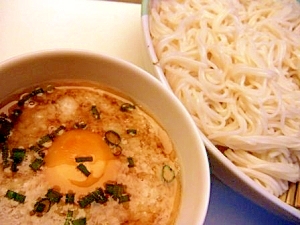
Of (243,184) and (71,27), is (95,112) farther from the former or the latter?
(71,27)

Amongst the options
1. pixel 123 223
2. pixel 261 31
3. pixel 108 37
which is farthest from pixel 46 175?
pixel 261 31

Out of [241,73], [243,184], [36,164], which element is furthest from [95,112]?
[241,73]

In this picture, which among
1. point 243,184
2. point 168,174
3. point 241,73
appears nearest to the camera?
point 168,174

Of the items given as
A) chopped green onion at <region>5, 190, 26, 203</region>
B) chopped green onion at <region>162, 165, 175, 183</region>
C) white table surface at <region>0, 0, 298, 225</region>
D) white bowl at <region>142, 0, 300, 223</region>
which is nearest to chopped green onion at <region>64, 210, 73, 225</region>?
chopped green onion at <region>5, 190, 26, 203</region>

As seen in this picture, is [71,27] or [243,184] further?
[71,27]

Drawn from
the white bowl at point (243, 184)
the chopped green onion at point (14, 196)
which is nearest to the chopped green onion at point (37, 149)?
the chopped green onion at point (14, 196)

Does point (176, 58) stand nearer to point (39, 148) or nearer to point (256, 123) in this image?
point (256, 123)

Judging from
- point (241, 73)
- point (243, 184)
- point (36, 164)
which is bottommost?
point (243, 184)
